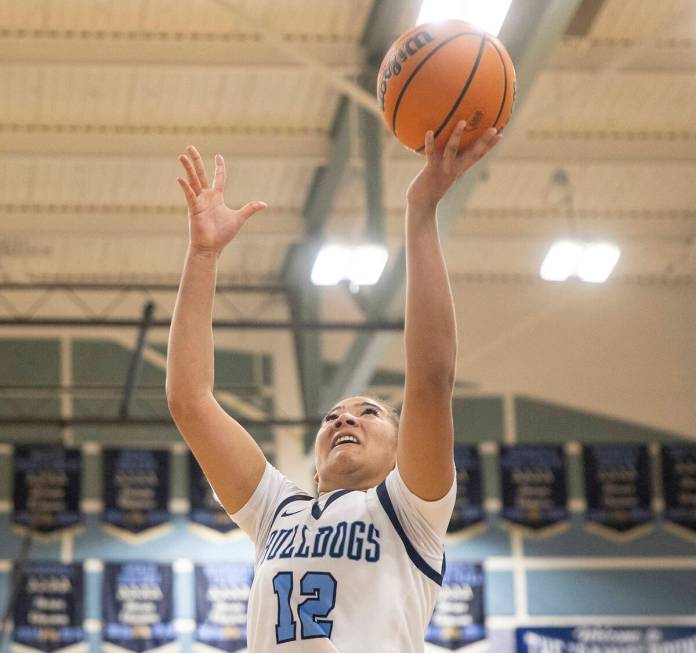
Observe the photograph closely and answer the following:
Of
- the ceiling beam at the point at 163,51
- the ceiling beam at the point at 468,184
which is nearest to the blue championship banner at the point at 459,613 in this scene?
the ceiling beam at the point at 468,184

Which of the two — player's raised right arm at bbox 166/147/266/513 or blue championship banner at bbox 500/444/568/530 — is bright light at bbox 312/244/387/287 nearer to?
blue championship banner at bbox 500/444/568/530

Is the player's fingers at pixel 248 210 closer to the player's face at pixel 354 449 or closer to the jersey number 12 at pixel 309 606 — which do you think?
the player's face at pixel 354 449

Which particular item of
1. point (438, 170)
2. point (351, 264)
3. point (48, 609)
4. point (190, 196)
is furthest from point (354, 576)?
point (48, 609)

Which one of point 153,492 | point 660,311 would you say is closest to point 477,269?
point 660,311

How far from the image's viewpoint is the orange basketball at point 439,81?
3.48 m

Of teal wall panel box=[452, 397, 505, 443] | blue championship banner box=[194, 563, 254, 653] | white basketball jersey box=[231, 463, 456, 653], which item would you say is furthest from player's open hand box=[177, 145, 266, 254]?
teal wall panel box=[452, 397, 505, 443]

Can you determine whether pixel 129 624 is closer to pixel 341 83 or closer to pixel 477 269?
pixel 477 269

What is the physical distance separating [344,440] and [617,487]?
13.9 meters

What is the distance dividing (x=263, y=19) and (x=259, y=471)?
8.49 m

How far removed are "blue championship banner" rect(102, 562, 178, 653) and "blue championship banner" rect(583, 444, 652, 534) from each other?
570cm

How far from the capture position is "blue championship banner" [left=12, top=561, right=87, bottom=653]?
1542cm

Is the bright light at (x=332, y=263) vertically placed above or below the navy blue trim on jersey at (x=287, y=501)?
above

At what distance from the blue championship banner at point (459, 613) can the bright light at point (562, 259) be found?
4809 millimetres

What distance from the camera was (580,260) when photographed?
12.5m
